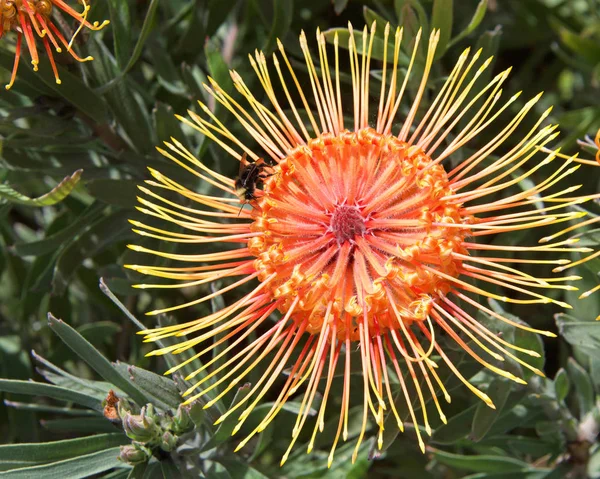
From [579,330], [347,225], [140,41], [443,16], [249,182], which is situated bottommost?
[579,330]

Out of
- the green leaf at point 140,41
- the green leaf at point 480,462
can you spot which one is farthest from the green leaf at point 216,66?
the green leaf at point 480,462

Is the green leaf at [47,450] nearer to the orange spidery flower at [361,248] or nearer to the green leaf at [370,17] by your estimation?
the orange spidery flower at [361,248]

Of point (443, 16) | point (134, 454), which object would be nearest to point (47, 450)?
point (134, 454)

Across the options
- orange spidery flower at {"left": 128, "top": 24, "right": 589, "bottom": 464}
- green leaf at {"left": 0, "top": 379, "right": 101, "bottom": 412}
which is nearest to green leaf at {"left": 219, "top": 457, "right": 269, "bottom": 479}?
orange spidery flower at {"left": 128, "top": 24, "right": 589, "bottom": 464}

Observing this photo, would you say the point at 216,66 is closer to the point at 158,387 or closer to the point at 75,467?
the point at 158,387

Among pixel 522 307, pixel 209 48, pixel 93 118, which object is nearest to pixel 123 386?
pixel 93 118

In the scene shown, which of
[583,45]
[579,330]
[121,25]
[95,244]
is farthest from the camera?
[583,45]
